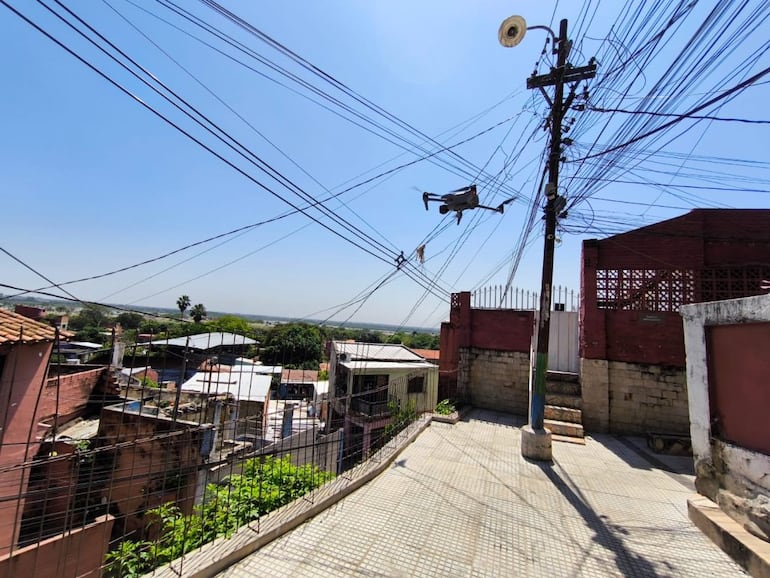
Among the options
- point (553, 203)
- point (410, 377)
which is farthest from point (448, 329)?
point (553, 203)

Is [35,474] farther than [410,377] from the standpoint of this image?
No

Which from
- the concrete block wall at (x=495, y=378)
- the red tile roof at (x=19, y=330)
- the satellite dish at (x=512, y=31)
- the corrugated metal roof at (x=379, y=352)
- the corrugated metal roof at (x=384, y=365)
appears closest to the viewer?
the satellite dish at (x=512, y=31)

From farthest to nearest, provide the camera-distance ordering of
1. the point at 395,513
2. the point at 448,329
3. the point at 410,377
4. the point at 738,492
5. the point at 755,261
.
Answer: the point at 410,377 < the point at 448,329 < the point at 755,261 < the point at 395,513 < the point at 738,492

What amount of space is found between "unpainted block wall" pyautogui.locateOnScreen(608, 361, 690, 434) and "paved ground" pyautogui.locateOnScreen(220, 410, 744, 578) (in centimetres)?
231

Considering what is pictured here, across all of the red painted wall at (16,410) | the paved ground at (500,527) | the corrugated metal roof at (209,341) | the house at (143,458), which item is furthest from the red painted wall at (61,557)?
the paved ground at (500,527)

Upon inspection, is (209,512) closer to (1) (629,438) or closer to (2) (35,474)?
(2) (35,474)

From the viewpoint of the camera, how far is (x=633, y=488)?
582cm

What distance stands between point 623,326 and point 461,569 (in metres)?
7.94

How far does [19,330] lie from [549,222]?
35.9ft

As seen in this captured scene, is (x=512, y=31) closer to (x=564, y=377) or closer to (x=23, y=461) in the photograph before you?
(x=564, y=377)

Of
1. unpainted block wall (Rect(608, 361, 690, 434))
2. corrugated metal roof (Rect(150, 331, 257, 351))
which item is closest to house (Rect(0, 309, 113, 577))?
corrugated metal roof (Rect(150, 331, 257, 351))

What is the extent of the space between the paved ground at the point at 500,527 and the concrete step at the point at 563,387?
291cm

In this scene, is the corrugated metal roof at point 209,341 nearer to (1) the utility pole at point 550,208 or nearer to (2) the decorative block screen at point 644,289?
(1) the utility pole at point 550,208

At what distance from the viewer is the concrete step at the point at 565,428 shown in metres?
8.48
